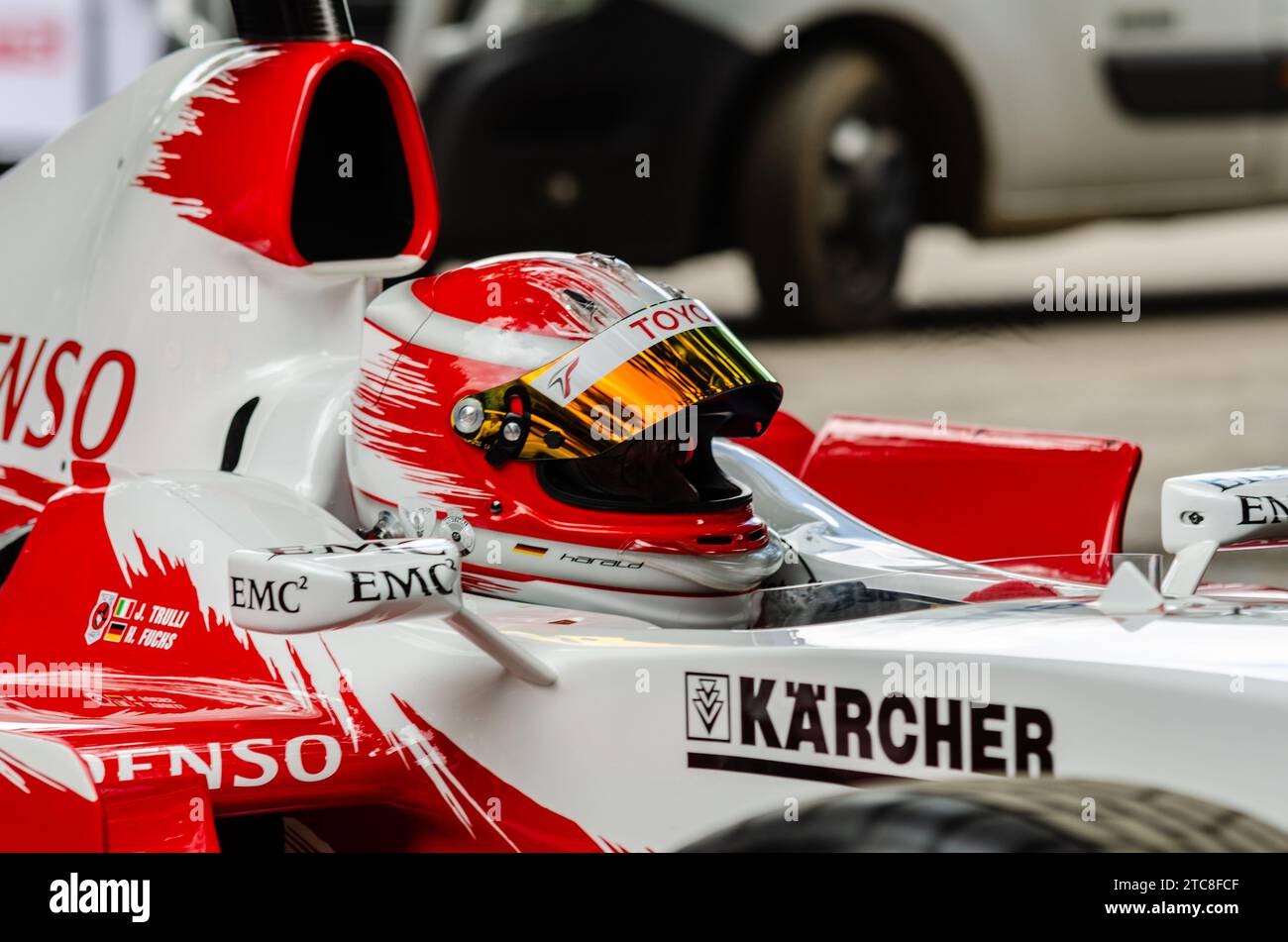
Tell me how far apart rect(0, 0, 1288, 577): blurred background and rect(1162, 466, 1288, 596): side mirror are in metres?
4.47

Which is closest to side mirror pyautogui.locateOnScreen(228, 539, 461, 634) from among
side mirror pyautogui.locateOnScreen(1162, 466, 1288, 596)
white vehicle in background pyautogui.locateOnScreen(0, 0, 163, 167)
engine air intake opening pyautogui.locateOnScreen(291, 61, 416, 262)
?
side mirror pyautogui.locateOnScreen(1162, 466, 1288, 596)

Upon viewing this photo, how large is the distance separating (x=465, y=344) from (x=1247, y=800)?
124 cm

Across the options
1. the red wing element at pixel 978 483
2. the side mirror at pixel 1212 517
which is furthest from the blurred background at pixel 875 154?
the side mirror at pixel 1212 517

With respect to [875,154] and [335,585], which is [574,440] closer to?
[335,585]

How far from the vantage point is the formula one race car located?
200cm

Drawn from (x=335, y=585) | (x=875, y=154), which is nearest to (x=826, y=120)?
(x=875, y=154)

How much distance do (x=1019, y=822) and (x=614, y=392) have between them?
2.79 feet

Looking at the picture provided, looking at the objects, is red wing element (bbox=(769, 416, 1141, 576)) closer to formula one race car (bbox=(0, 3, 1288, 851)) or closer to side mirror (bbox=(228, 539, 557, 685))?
formula one race car (bbox=(0, 3, 1288, 851))

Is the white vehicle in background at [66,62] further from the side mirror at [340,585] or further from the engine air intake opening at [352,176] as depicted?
the side mirror at [340,585]

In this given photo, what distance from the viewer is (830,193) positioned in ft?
24.8

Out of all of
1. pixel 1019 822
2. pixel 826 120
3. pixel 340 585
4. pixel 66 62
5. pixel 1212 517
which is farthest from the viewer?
pixel 66 62

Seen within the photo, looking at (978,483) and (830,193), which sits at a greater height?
(830,193)
